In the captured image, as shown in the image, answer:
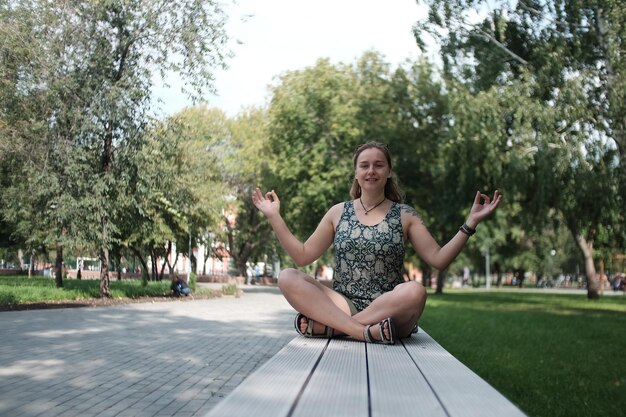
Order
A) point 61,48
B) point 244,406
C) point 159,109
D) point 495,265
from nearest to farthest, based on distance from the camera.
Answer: point 244,406
point 61,48
point 159,109
point 495,265

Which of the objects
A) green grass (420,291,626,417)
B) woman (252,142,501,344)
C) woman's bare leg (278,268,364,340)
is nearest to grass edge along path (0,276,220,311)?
green grass (420,291,626,417)

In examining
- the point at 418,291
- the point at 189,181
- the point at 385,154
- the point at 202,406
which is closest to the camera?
the point at 418,291

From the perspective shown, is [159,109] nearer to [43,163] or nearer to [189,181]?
[43,163]

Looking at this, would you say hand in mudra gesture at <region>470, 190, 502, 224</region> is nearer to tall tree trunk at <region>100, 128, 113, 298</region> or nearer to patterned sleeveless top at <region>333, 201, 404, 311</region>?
patterned sleeveless top at <region>333, 201, 404, 311</region>

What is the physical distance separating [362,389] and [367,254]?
1.98 metres

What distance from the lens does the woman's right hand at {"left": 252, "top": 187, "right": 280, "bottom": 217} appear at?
419 cm

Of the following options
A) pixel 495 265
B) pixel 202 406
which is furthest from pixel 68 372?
pixel 495 265

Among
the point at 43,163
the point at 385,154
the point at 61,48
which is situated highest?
the point at 61,48

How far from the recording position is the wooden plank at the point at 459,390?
182 centimetres

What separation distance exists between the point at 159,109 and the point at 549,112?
1142 cm

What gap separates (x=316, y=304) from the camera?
373 centimetres

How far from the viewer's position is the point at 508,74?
19.5 m

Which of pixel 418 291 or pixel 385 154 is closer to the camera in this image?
pixel 418 291

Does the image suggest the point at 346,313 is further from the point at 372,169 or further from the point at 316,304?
the point at 372,169
